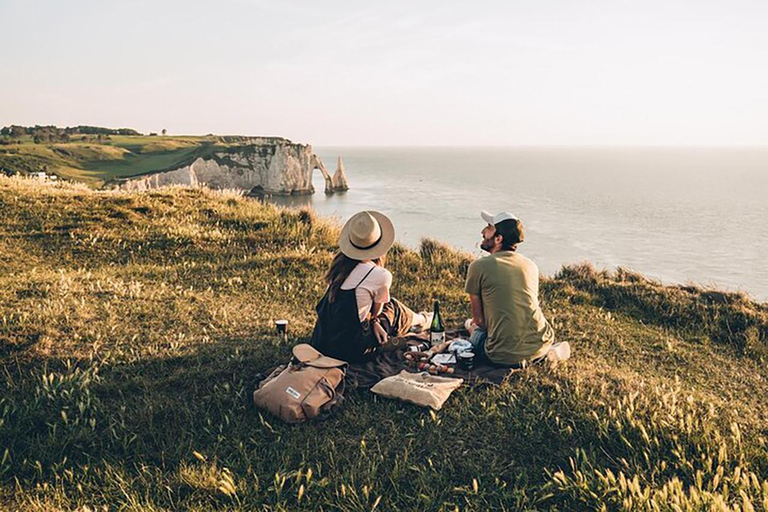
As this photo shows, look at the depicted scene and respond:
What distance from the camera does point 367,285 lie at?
20.4 feet

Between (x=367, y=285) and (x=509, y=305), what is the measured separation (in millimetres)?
1687

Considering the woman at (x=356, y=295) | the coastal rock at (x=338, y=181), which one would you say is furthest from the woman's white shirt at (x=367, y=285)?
the coastal rock at (x=338, y=181)

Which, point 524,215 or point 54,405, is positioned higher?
point 54,405

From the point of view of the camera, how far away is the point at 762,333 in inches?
373

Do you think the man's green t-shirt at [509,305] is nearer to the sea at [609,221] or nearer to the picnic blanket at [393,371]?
the picnic blanket at [393,371]

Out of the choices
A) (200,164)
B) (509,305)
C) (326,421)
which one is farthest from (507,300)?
(200,164)

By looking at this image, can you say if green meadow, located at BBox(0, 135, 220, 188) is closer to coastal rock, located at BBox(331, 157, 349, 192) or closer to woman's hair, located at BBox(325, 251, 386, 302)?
coastal rock, located at BBox(331, 157, 349, 192)

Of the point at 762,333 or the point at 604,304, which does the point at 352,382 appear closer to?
the point at 604,304

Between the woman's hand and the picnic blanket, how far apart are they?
234 millimetres

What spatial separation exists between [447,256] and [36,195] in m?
12.3

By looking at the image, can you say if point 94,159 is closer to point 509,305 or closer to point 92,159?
point 92,159

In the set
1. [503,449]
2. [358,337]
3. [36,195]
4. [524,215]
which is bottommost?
[524,215]

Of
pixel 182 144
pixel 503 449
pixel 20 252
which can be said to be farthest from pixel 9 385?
pixel 182 144

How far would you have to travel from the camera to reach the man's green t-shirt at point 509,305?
604 cm
